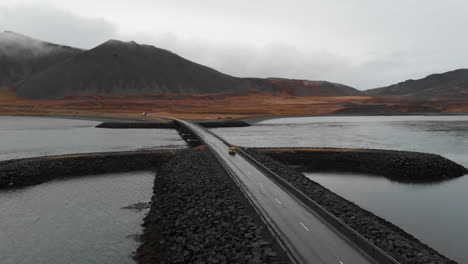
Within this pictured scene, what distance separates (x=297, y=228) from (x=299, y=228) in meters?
0.14

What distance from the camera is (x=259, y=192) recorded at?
2912cm

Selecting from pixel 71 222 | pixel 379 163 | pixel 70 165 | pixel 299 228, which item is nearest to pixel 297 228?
pixel 299 228

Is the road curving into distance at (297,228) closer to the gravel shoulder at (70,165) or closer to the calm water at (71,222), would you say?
the calm water at (71,222)

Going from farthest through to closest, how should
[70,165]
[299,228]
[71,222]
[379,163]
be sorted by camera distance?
[379,163] < [70,165] < [71,222] < [299,228]

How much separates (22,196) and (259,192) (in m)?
29.4

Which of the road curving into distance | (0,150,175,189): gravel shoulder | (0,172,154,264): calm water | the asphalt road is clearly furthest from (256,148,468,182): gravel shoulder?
(0,172,154,264): calm water

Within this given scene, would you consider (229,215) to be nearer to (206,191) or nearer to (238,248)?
(238,248)

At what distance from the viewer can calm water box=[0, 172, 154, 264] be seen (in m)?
22.9

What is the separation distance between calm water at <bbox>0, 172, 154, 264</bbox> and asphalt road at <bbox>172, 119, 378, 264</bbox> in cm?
1131

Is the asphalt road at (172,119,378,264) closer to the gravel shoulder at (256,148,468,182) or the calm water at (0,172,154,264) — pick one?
the calm water at (0,172,154,264)

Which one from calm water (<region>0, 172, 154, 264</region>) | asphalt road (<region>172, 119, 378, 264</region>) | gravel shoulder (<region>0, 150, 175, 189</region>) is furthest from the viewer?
gravel shoulder (<region>0, 150, 175, 189</region>)

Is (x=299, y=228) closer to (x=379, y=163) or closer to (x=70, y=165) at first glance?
(x=379, y=163)

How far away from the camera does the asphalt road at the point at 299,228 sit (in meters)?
17.5

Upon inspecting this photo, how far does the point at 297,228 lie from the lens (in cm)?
2105
